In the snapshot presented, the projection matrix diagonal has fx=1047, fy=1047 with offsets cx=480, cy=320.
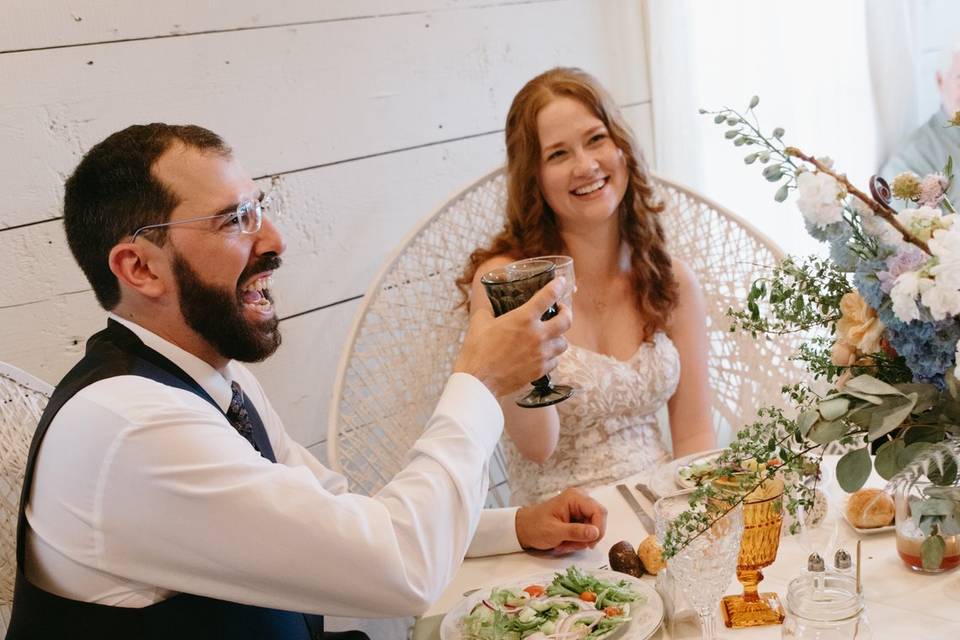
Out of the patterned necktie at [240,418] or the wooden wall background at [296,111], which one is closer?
the patterned necktie at [240,418]

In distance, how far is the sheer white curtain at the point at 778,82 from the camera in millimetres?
3102

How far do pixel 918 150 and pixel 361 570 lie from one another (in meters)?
2.45

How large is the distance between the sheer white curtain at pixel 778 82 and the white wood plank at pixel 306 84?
13 cm

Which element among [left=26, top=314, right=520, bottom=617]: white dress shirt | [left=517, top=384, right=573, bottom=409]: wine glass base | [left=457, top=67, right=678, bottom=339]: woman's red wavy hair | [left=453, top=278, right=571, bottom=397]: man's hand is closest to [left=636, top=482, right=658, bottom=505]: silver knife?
[left=517, top=384, right=573, bottom=409]: wine glass base

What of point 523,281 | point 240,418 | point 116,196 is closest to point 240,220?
point 116,196

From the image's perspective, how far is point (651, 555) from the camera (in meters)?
1.46

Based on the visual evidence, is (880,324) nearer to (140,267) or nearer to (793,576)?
(793,576)

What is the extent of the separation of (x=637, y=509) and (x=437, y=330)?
33.0 inches

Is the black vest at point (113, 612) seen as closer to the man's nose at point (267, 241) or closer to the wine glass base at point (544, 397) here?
the man's nose at point (267, 241)

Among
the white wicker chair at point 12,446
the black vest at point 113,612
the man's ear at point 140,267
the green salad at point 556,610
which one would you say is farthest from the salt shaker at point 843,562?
the white wicker chair at point 12,446

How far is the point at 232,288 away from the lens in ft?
5.17

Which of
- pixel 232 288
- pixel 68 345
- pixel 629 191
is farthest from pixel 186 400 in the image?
pixel 629 191

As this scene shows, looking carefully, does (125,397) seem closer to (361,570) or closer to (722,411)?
(361,570)

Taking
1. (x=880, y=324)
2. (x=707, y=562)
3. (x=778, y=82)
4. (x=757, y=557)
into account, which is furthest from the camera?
(x=778, y=82)
